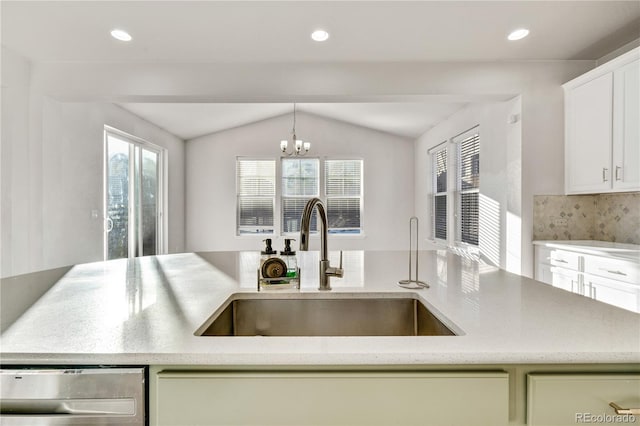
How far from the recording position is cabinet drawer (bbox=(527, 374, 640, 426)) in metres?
0.64

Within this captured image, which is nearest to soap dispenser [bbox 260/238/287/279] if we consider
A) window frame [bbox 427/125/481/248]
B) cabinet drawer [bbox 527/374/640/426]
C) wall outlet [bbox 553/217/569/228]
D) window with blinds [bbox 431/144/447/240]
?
cabinet drawer [bbox 527/374/640/426]

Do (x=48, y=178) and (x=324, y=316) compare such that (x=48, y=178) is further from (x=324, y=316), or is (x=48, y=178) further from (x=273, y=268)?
(x=324, y=316)

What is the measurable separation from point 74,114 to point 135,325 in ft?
12.4

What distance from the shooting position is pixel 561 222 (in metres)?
3.19

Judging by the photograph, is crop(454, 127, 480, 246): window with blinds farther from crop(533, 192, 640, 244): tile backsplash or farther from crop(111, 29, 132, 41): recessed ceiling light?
crop(111, 29, 132, 41): recessed ceiling light

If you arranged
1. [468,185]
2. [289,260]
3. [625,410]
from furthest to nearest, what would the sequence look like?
[468,185] < [289,260] < [625,410]

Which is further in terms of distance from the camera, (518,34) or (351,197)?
(351,197)

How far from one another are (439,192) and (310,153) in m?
2.50

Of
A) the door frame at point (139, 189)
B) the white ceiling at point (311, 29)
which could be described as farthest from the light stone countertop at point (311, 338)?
the door frame at point (139, 189)

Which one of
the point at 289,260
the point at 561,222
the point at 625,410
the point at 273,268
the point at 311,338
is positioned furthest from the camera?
the point at 561,222

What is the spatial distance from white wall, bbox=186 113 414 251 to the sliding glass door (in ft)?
3.02

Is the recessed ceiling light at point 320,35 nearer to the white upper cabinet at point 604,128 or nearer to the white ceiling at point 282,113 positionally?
the white ceiling at point 282,113

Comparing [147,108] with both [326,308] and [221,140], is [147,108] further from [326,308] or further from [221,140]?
[326,308]

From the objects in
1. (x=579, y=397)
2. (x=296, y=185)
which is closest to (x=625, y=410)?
(x=579, y=397)
